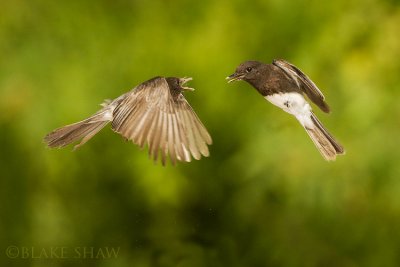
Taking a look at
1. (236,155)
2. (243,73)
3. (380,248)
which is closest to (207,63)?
(236,155)

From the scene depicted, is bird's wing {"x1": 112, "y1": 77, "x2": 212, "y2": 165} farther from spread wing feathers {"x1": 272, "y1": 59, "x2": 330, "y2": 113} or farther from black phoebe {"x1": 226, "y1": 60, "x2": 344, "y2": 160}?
spread wing feathers {"x1": 272, "y1": 59, "x2": 330, "y2": 113}

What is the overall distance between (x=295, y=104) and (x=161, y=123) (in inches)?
19.9

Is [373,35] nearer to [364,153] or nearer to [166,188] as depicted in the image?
[364,153]

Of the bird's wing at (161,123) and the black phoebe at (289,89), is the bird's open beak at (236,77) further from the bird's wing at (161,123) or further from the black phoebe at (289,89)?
the bird's wing at (161,123)

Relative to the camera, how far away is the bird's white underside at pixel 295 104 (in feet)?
8.91

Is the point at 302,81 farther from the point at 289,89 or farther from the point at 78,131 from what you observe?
the point at 78,131

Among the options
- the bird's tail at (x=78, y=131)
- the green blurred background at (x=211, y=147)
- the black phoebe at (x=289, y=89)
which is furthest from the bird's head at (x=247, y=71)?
the green blurred background at (x=211, y=147)

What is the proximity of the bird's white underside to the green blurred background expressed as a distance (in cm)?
175

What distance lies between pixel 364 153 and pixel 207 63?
1.12m

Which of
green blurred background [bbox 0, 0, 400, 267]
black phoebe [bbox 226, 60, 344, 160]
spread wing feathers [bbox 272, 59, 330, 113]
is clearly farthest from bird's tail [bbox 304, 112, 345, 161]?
green blurred background [bbox 0, 0, 400, 267]

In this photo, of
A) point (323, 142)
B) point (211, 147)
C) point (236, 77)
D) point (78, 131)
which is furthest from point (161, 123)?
point (211, 147)

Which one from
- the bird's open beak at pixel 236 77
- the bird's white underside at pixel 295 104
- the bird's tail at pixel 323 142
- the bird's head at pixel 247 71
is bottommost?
the bird's tail at pixel 323 142

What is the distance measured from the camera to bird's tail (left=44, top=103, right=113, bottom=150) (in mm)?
2812

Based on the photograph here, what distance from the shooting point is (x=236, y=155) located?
511 cm
